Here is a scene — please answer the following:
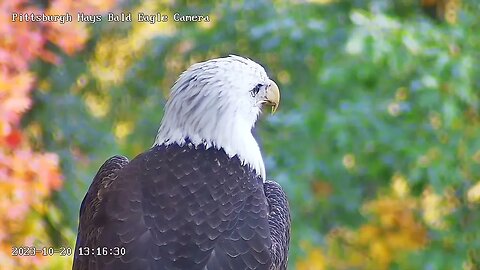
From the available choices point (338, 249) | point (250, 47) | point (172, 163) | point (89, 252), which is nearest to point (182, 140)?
point (172, 163)

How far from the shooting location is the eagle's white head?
3.17 m

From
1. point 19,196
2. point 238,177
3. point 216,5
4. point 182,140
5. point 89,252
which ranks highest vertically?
point 216,5

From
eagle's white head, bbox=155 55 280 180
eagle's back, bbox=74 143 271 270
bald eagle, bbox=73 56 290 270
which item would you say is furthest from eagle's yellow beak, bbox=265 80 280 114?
eagle's back, bbox=74 143 271 270

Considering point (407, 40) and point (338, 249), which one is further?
point (338, 249)

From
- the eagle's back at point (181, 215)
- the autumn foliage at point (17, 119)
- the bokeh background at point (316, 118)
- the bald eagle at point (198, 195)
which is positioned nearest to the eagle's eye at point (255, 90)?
the bald eagle at point (198, 195)

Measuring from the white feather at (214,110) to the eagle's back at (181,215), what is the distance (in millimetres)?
70

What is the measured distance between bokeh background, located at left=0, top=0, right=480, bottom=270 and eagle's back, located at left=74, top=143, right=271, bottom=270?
5.16 feet

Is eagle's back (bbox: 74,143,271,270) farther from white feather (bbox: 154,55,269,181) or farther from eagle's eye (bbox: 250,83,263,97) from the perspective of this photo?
eagle's eye (bbox: 250,83,263,97)

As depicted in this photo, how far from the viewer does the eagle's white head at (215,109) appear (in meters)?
3.17

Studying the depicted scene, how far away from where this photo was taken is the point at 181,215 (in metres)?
2.78

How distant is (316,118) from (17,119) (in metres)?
1.66

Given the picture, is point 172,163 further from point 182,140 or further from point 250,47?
point 250,47

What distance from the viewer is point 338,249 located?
6.11m

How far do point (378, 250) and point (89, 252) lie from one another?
3.11 m
